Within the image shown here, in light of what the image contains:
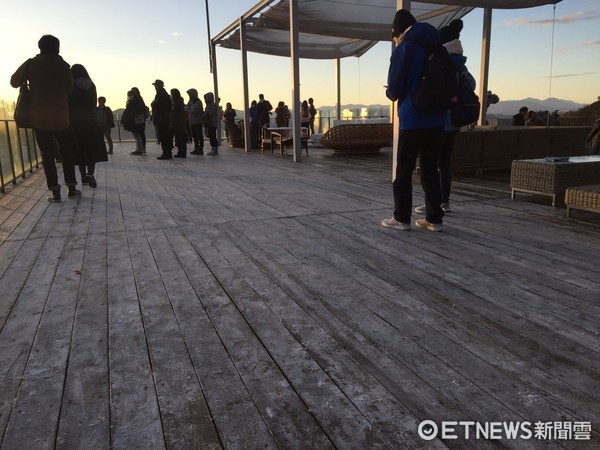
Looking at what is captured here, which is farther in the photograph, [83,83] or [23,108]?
[83,83]

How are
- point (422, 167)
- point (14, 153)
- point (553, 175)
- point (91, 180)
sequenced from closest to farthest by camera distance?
1. point (422, 167)
2. point (553, 175)
3. point (91, 180)
4. point (14, 153)

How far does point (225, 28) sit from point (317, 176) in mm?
7742

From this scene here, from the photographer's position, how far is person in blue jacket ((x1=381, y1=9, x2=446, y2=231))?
10.2 feet

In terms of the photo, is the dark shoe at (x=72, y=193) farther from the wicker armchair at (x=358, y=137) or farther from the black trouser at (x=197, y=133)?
the wicker armchair at (x=358, y=137)

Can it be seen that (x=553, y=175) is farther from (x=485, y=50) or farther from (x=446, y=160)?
(x=485, y=50)

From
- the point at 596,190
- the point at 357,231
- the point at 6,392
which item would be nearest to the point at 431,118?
the point at 357,231

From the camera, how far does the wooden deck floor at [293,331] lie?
4.33 feet

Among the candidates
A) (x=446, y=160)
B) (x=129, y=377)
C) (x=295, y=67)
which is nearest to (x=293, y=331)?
(x=129, y=377)

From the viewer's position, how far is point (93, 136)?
18.3 ft

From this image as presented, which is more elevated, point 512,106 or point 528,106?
point 512,106

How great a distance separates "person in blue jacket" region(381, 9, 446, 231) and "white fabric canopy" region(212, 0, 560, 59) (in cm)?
499

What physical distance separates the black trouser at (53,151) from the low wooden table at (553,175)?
15.8ft

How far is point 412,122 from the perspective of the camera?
127 inches

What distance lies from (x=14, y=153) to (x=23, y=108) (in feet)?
9.26
